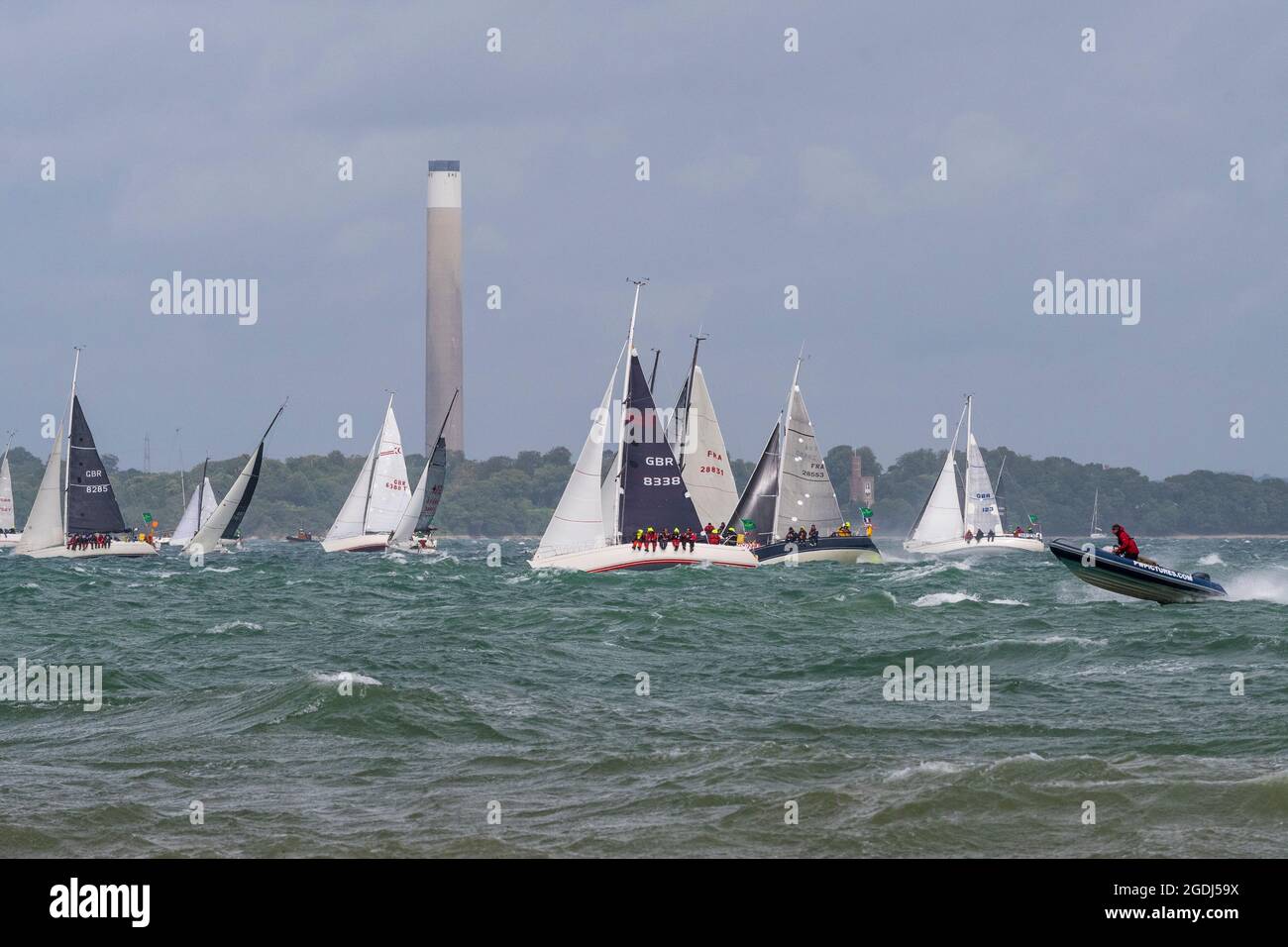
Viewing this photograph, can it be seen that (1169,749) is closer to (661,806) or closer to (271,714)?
(661,806)

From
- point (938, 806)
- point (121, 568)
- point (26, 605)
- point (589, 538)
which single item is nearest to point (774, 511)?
point (589, 538)

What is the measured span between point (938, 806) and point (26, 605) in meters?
34.9

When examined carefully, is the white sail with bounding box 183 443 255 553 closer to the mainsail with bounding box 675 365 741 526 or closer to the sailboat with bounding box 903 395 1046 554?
the mainsail with bounding box 675 365 741 526

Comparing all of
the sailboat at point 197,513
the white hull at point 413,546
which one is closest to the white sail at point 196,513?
the sailboat at point 197,513

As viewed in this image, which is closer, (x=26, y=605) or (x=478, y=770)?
(x=478, y=770)

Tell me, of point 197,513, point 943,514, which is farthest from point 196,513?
point 943,514

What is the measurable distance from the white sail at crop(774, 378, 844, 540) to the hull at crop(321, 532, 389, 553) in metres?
38.8

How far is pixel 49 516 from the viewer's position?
82.5 metres

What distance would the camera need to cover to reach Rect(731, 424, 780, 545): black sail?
69.4 meters

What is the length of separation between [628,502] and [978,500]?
49.8 meters

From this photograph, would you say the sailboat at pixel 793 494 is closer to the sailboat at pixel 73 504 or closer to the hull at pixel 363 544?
the sailboat at pixel 73 504

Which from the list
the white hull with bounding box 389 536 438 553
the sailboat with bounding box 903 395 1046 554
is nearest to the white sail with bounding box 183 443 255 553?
the white hull with bounding box 389 536 438 553

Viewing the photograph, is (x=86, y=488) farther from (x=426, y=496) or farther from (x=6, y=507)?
(x=6, y=507)

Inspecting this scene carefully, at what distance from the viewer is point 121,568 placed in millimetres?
73188
